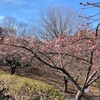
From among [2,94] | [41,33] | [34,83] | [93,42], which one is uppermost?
[93,42]

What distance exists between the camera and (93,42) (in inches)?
186

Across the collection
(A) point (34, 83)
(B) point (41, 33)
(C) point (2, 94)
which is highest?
(A) point (34, 83)

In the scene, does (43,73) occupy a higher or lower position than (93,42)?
lower

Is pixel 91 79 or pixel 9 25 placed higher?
pixel 91 79

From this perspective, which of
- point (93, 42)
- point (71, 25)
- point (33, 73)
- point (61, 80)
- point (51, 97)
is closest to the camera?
→ point (93, 42)

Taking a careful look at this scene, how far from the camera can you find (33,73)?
63.5ft

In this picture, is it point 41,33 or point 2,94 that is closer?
point 2,94

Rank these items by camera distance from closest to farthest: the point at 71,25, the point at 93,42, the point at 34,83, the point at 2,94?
the point at 93,42, the point at 34,83, the point at 2,94, the point at 71,25

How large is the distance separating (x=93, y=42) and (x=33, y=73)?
14.9 meters

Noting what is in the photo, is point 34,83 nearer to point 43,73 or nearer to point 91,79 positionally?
point 91,79

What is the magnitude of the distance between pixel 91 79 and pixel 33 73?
46.2 feet

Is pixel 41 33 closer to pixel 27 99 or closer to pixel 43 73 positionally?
pixel 43 73

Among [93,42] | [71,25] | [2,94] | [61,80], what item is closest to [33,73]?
[61,80]

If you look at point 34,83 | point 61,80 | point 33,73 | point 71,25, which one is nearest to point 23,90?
point 34,83
